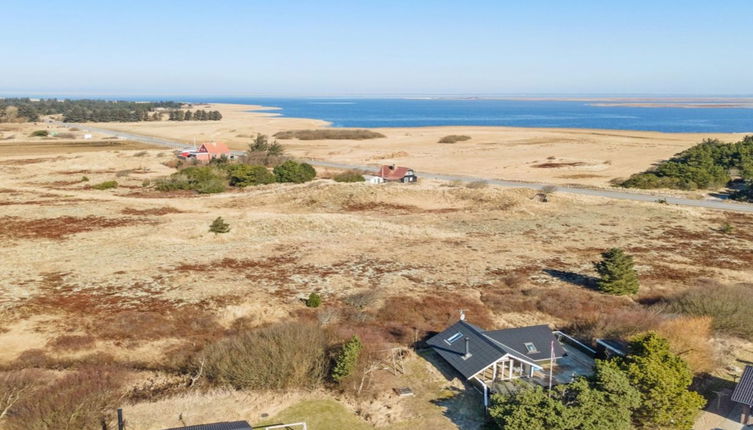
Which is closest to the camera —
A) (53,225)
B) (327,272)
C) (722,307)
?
(722,307)

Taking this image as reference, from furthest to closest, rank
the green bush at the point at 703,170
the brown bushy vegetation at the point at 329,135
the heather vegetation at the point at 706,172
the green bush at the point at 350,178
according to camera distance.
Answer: the brown bushy vegetation at the point at 329,135, the green bush at the point at 350,178, the green bush at the point at 703,170, the heather vegetation at the point at 706,172

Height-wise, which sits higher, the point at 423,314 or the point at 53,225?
the point at 53,225

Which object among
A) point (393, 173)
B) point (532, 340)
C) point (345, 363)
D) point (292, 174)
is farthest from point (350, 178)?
point (345, 363)

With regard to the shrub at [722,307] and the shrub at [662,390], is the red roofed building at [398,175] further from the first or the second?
the shrub at [662,390]

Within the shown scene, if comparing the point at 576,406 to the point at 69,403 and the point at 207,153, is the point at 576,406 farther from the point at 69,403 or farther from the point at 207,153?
the point at 207,153

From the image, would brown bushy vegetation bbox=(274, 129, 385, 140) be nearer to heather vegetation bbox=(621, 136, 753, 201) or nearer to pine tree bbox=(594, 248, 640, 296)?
heather vegetation bbox=(621, 136, 753, 201)

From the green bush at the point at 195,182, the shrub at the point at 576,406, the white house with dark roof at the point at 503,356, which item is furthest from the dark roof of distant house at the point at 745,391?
the green bush at the point at 195,182
